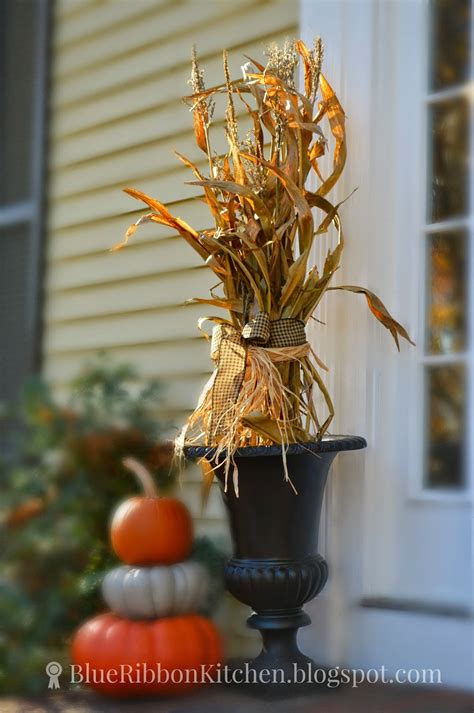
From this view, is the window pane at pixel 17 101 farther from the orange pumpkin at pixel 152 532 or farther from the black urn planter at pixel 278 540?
the black urn planter at pixel 278 540

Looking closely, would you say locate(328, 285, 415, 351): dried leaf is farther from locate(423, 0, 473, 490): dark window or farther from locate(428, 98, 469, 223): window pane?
locate(428, 98, 469, 223): window pane

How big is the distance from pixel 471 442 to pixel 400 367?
0.25m

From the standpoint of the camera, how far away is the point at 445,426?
72.2 inches

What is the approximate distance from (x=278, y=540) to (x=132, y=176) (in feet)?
4.48

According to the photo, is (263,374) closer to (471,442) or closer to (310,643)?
(471,442)

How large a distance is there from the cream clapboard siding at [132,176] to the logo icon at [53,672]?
1.47 ft

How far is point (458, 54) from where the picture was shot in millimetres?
1903

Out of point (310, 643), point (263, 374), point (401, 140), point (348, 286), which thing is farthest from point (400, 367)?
point (310, 643)

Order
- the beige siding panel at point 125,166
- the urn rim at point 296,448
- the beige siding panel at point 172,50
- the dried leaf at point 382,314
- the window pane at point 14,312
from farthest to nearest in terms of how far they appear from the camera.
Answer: the window pane at point 14,312 → the beige siding panel at point 125,166 → the beige siding panel at point 172,50 → the dried leaf at point 382,314 → the urn rim at point 296,448

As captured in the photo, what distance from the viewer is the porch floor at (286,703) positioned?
1.67 metres

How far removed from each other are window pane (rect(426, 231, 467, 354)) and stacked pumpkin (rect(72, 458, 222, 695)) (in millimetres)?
741

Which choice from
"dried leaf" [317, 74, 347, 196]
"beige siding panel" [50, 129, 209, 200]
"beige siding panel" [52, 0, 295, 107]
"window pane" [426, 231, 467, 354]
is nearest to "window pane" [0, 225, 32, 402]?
"beige siding panel" [50, 129, 209, 200]


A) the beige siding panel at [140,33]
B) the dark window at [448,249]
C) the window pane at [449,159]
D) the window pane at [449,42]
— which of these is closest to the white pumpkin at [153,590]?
the dark window at [448,249]

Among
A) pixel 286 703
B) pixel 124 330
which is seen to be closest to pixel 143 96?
pixel 124 330
